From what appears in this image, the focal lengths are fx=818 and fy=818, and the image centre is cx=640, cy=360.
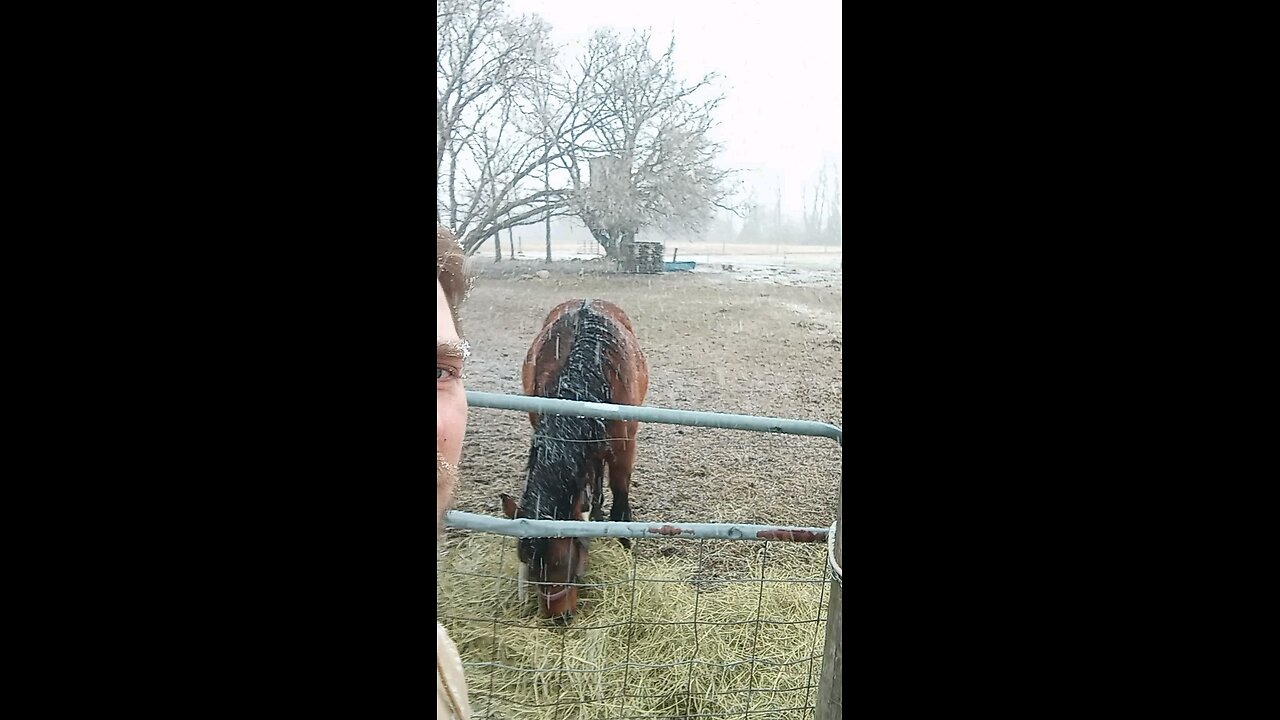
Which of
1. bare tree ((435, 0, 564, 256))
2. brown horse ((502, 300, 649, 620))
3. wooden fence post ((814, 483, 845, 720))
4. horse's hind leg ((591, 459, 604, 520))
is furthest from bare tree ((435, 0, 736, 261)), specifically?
wooden fence post ((814, 483, 845, 720))

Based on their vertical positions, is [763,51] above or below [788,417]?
above

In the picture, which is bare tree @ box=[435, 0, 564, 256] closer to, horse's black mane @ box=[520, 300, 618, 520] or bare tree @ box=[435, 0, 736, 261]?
bare tree @ box=[435, 0, 736, 261]

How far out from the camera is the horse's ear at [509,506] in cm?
81

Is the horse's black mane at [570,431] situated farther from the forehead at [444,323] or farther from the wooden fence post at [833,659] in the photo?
the wooden fence post at [833,659]

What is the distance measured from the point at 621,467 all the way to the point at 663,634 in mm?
170

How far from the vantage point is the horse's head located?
84 cm

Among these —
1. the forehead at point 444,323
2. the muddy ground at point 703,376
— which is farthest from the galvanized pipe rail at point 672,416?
the forehead at point 444,323

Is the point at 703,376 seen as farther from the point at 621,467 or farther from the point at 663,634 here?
the point at 663,634

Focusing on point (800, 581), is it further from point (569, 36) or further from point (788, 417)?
point (569, 36)

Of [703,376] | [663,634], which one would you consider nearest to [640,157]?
[703,376]

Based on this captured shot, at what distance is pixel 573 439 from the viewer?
0.84m
